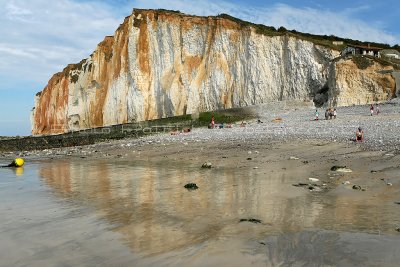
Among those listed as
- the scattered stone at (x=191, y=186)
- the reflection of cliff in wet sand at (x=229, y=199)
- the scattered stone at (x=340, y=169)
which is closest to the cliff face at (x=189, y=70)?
the reflection of cliff in wet sand at (x=229, y=199)

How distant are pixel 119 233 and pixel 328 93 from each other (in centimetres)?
3992

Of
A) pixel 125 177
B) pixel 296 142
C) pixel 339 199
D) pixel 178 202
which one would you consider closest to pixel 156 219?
pixel 178 202

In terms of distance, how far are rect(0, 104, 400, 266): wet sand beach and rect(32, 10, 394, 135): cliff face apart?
32.3m

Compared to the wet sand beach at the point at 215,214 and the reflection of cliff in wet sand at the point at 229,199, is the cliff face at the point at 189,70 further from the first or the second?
the wet sand beach at the point at 215,214

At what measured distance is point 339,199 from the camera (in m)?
8.08

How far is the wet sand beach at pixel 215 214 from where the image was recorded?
4973 mm

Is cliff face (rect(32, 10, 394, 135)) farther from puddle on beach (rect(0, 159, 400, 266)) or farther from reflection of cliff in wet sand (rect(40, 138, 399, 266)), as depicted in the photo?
puddle on beach (rect(0, 159, 400, 266))

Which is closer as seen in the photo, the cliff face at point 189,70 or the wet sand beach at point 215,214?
the wet sand beach at point 215,214

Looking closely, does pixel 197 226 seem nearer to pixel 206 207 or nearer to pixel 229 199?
pixel 206 207

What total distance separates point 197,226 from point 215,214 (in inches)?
36.3

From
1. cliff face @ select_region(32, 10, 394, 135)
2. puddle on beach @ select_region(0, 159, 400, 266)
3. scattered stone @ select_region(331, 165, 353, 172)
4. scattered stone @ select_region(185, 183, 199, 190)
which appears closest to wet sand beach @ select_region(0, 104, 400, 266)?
puddle on beach @ select_region(0, 159, 400, 266)

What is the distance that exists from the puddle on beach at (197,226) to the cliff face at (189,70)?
36.0 m

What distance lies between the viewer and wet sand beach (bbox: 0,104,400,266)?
4.97 m

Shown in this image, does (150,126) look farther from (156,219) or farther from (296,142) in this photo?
(156,219)
